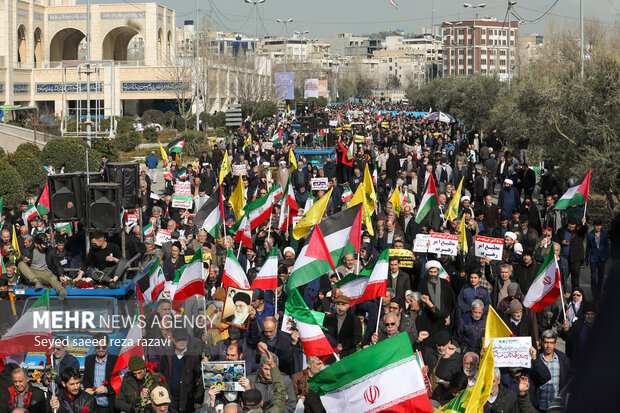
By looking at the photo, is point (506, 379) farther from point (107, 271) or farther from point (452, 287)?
point (107, 271)

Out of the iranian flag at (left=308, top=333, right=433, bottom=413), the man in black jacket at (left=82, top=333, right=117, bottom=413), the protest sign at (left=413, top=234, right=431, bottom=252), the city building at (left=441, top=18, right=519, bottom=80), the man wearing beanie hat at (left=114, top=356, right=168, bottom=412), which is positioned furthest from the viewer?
the city building at (left=441, top=18, right=519, bottom=80)

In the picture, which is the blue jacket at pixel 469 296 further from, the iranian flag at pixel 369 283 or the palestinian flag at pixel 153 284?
the palestinian flag at pixel 153 284

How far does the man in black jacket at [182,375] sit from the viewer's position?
27.4ft

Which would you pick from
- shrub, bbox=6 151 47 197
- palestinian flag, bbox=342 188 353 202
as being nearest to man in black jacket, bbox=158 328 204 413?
palestinian flag, bbox=342 188 353 202

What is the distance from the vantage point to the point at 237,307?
916 centimetres

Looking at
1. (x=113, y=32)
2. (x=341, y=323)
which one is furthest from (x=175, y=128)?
(x=341, y=323)

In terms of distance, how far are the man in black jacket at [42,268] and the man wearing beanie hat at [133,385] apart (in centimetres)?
209

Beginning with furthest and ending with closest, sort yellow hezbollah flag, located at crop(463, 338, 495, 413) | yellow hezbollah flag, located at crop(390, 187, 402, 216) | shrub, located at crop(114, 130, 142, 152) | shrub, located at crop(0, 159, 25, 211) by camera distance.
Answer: shrub, located at crop(114, 130, 142, 152), shrub, located at crop(0, 159, 25, 211), yellow hezbollah flag, located at crop(390, 187, 402, 216), yellow hezbollah flag, located at crop(463, 338, 495, 413)

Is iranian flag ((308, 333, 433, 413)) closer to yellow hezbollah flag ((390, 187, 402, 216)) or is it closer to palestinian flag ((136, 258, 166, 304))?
palestinian flag ((136, 258, 166, 304))

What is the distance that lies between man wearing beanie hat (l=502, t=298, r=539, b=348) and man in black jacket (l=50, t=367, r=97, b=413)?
425cm

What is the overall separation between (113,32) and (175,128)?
18.0 metres

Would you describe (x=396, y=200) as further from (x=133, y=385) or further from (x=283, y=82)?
(x=283, y=82)

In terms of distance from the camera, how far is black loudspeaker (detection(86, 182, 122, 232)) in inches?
462

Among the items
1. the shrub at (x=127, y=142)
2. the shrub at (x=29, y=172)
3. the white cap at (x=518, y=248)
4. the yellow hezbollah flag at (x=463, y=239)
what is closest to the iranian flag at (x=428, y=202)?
the yellow hezbollah flag at (x=463, y=239)
